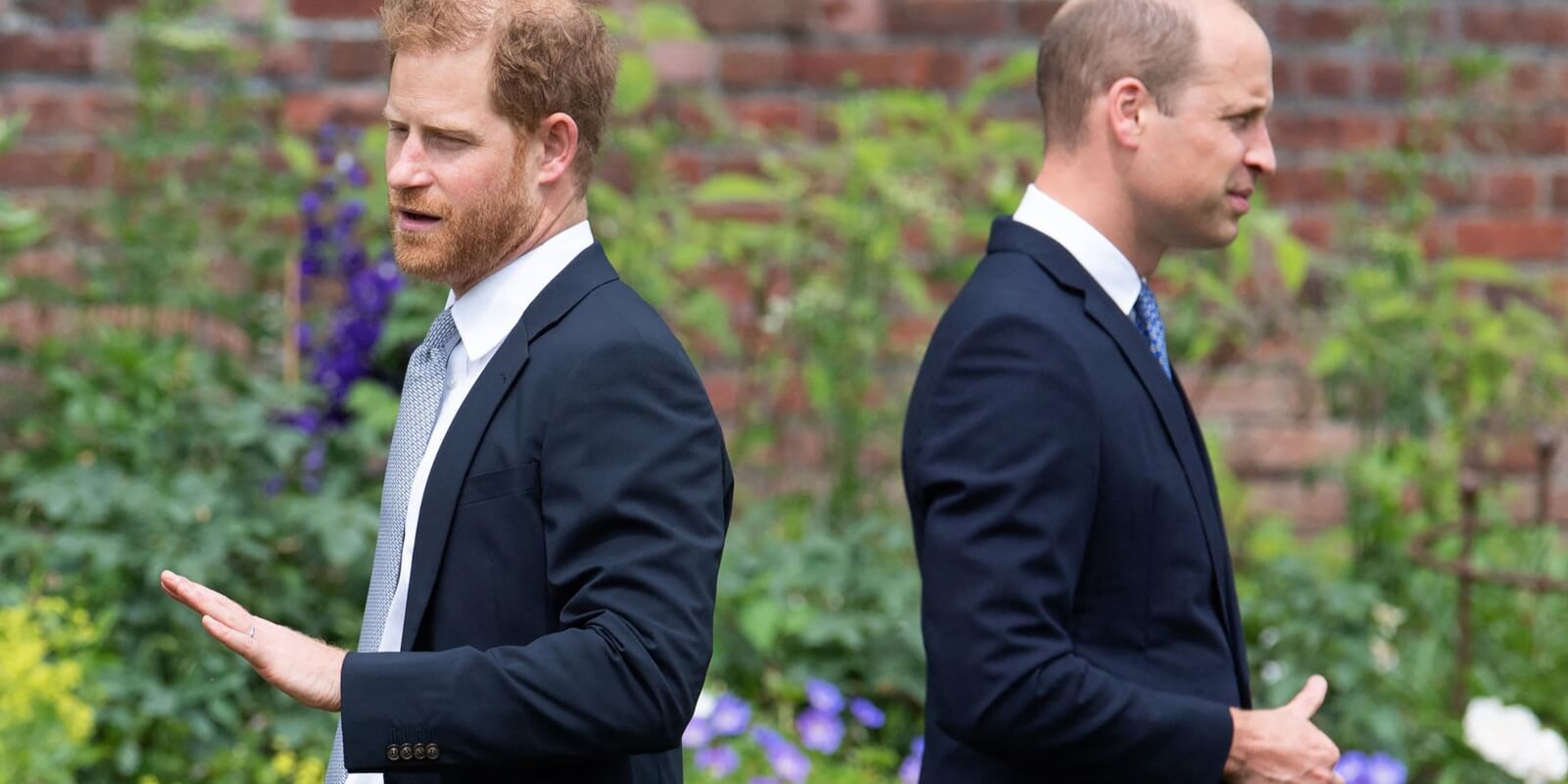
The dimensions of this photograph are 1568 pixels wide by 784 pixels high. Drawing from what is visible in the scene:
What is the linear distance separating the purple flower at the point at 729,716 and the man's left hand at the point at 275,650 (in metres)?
1.85

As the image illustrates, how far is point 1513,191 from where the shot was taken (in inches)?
193

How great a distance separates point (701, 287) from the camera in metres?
4.38

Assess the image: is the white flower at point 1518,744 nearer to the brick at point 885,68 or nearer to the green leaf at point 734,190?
the green leaf at point 734,190

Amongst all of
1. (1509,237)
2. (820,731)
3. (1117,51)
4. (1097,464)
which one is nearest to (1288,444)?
(1509,237)

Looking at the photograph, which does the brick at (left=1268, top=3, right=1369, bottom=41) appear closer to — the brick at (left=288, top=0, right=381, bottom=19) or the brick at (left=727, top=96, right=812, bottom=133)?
the brick at (left=727, top=96, right=812, bottom=133)

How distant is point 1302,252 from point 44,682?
2.85 m

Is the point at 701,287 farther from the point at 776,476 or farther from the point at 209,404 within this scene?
the point at 209,404

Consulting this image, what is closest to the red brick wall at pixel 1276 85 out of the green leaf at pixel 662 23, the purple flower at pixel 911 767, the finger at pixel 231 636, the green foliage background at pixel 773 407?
the green foliage background at pixel 773 407

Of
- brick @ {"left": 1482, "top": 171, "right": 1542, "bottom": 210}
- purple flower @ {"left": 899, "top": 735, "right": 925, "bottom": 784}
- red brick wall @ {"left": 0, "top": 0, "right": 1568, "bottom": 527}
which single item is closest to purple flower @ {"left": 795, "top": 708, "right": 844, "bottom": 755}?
purple flower @ {"left": 899, "top": 735, "right": 925, "bottom": 784}

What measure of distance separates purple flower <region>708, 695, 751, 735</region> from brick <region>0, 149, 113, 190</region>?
6.64 feet

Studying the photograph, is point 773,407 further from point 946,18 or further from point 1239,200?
point 1239,200

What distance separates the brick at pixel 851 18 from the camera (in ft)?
15.2

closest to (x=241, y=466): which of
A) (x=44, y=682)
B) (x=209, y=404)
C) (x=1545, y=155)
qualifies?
(x=209, y=404)

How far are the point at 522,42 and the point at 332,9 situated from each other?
9.14ft
